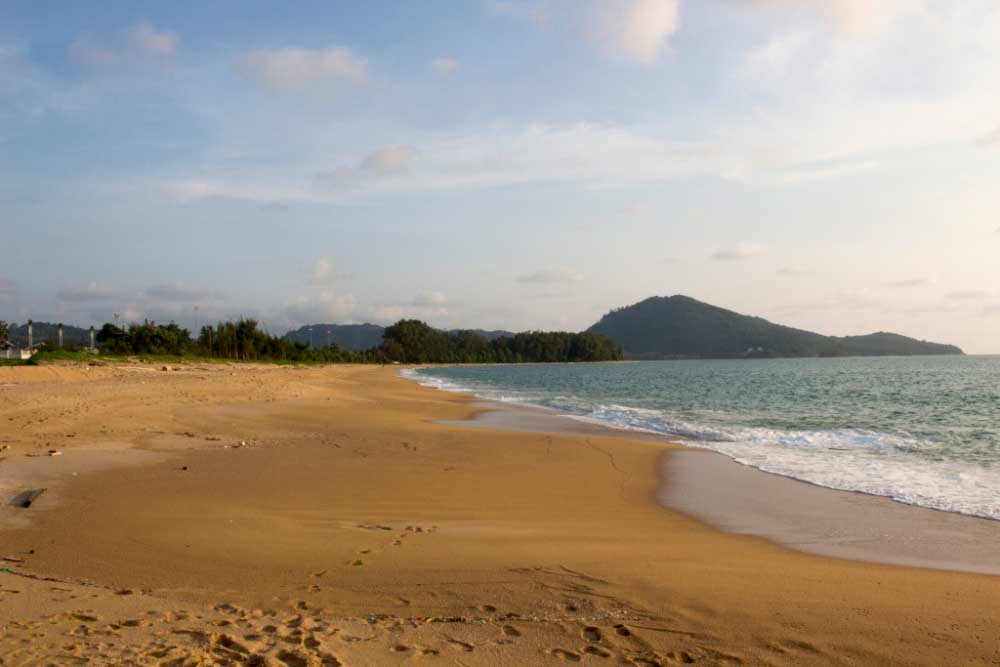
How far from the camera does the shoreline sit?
24.6ft

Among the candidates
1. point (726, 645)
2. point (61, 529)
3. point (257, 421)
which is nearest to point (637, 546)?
point (726, 645)

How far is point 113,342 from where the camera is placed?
A: 7188cm

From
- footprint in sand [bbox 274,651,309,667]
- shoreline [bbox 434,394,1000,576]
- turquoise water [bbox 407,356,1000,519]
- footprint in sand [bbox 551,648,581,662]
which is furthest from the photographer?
turquoise water [bbox 407,356,1000,519]

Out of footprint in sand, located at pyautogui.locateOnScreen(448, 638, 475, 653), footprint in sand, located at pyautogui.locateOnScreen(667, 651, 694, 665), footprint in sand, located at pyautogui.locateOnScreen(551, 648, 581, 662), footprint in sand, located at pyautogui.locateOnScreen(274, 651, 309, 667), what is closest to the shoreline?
footprint in sand, located at pyautogui.locateOnScreen(667, 651, 694, 665)

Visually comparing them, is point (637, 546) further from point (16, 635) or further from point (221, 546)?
point (16, 635)

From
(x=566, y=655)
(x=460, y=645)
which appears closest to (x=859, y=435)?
(x=566, y=655)

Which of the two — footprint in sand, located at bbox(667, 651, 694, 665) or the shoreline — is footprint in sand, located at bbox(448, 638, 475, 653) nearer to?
footprint in sand, located at bbox(667, 651, 694, 665)

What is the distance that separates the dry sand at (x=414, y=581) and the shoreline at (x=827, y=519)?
0.50 meters

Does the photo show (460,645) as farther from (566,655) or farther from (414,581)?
(414,581)

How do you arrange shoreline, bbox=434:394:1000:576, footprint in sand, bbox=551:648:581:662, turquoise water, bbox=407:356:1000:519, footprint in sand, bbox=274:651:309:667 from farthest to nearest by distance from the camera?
turquoise water, bbox=407:356:1000:519 < shoreline, bbox=434:394:1000:576 < footprint in sand, bbox=551:648:581:662 < footprint in sand, bbox=274:651:309:667

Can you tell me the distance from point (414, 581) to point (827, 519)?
633cm

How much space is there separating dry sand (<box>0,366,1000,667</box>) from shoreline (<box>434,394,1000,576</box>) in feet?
1.65

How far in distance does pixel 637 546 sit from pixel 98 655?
199 inches

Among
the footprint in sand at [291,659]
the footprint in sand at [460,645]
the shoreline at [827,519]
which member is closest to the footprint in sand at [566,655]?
the footprint in sand at [460,645]
